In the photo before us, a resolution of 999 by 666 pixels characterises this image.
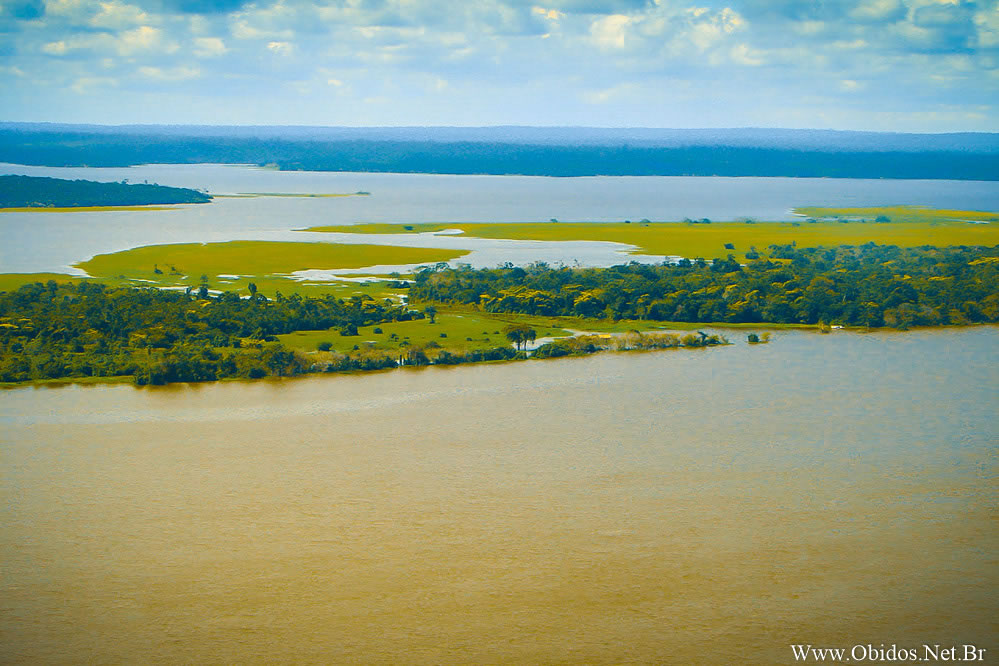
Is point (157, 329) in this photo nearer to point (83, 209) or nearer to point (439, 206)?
point (83, 209)

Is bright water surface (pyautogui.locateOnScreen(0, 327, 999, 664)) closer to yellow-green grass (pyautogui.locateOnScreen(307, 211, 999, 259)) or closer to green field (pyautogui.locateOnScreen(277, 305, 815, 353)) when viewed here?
green field (pyautogui.locateOnScreen(277, 305, 815, 353))

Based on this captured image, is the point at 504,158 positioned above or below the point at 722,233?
above

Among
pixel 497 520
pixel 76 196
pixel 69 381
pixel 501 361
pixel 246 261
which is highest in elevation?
pixel 76 196

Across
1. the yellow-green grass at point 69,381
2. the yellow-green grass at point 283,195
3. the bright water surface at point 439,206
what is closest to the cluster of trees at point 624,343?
the yellow-green grass at point 69,381

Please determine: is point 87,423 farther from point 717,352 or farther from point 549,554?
point 717,352

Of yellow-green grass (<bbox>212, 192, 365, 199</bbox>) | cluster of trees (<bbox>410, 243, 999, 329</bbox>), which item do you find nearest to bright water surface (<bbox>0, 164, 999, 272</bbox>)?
yellow-green grass (<bbox>212, 192, 365, 199</bbox>)

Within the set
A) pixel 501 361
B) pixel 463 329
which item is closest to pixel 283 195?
pixel 463 329

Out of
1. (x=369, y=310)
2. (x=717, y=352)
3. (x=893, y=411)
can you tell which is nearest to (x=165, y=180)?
(x=369, y=310)
